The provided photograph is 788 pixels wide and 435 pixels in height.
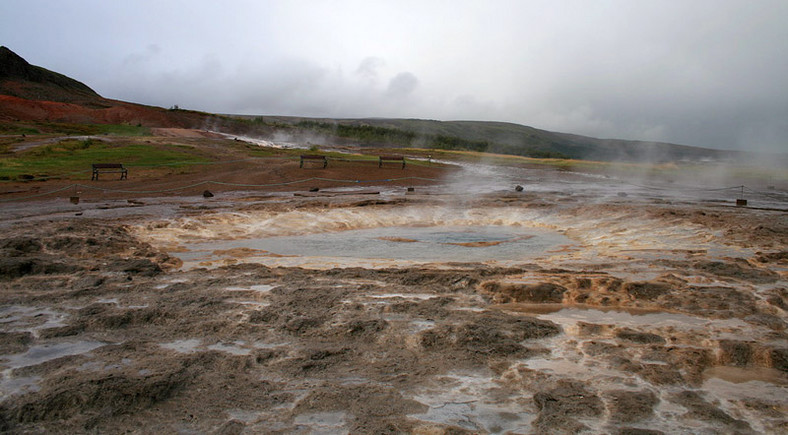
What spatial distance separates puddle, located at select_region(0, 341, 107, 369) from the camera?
12.9ft

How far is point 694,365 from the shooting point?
12.8 feet

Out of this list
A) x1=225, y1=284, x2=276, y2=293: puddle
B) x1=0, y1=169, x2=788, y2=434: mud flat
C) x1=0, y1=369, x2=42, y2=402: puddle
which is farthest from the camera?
x1=225, y1=284, x2=276, y2=293: puddle

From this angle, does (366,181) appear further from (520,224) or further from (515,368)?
(515,368)

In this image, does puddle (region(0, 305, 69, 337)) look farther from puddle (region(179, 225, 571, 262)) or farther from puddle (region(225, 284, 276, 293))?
puddle (region(179, 225, 571, 262))

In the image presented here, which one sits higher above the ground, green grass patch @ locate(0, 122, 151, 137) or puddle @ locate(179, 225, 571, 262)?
green grass patch @ locate(0, 122, 151, 137)

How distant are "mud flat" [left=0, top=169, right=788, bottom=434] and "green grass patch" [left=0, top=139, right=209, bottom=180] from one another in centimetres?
1402

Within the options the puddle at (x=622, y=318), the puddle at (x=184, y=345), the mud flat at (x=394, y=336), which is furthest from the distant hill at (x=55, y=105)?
the puddle at (x=622, y=318)

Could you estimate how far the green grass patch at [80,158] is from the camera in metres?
20.9

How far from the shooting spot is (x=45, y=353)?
4133 millimetres

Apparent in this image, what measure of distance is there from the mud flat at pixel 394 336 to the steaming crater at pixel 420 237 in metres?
0.11

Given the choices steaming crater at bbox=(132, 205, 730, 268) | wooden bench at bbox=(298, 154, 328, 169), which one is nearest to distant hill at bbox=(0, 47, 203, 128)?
wooden bench at bbox=(298, 154, 328, 169)

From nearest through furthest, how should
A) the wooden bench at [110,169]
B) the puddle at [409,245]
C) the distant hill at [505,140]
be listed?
the puddle at [409,245], the wooden bench at [110,169], the distant hill at [505,140]

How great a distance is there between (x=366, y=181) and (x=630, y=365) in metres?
19.3

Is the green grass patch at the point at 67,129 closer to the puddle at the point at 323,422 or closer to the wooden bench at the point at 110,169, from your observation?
the wooden bench at the point at 110,169
